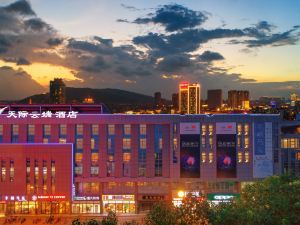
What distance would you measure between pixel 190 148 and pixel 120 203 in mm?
13074

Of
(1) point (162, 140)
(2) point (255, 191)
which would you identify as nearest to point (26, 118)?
(1) point (162, 140)

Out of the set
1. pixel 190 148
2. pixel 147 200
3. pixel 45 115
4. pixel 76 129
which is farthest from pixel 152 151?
pixel 45 115

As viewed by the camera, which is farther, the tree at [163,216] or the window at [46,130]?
the window at [46,130]

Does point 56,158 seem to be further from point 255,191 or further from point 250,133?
point 255,191

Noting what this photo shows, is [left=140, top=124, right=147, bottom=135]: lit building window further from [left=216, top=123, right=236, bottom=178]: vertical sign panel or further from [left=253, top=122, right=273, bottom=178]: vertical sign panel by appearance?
[left=253, top=122, right=273, bottom=178]: vertical sign panel

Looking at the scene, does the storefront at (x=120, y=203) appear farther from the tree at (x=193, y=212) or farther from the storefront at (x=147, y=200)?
the tree at (x=193, y=212)

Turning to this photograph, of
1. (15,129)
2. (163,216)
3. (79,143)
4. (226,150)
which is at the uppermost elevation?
(15,129)

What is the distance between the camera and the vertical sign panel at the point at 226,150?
75.6 m

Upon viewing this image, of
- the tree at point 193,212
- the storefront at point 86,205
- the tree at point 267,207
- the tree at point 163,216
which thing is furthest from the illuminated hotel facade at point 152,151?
the tree at point 163,216

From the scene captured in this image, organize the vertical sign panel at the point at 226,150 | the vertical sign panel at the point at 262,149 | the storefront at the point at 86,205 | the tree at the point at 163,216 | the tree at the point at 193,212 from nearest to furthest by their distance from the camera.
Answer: the tree at the point at 193,212 < the tree at the point at 163,216 < the storefront at the point at 86,205 < the vertical sign panel at the point at 226,150 < the vertical sign panel at the point at 262,149

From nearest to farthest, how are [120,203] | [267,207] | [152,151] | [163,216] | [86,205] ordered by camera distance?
[163,216], [267,207], [86,205], [120,203], [152,151]

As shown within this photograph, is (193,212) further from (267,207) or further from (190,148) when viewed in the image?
(190,148)

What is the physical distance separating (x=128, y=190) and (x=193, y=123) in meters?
13.8

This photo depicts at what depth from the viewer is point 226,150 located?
75.8 m
